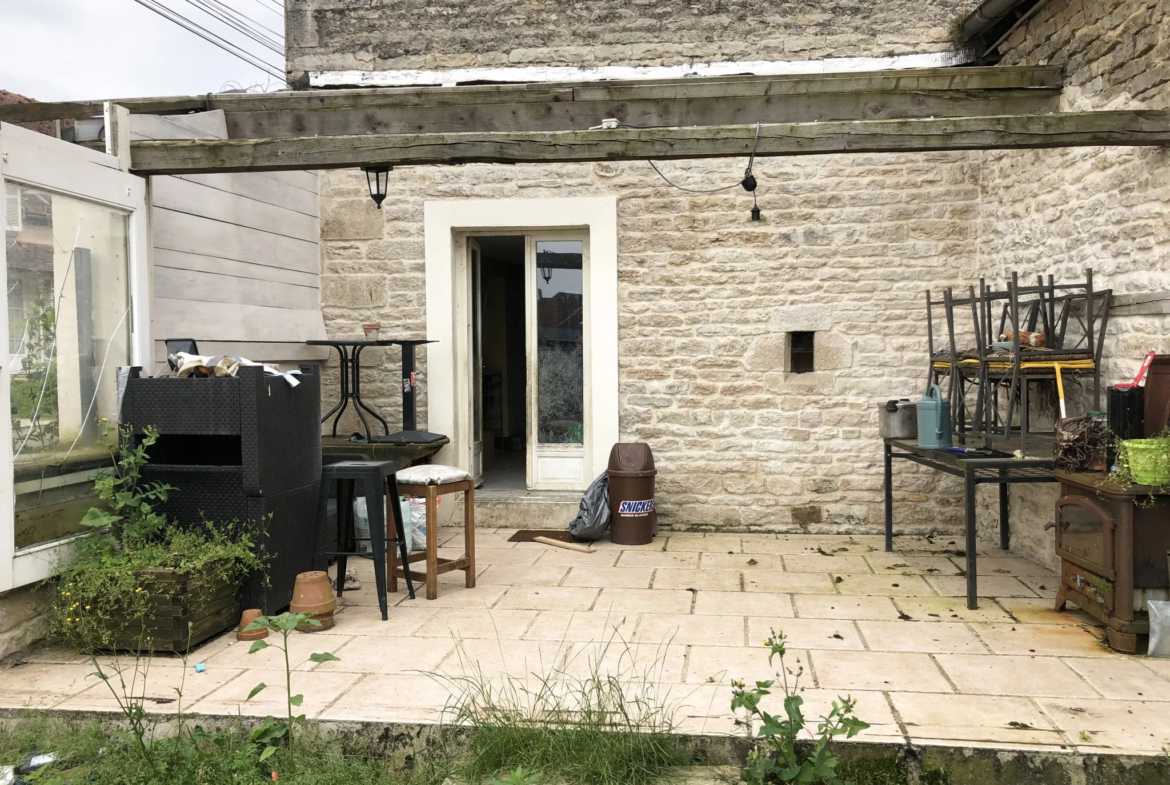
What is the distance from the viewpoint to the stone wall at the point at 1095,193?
4.04 meters

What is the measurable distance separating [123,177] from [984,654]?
4307 millimetres

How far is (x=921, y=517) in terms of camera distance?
242 inches

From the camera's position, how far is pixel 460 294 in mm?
6582

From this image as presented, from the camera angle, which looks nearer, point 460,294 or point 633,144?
point 633,144

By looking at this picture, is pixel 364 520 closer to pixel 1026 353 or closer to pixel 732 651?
pixel 732 651

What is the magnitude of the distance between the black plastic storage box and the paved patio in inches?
16.8

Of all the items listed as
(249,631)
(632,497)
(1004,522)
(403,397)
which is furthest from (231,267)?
(1004,522)

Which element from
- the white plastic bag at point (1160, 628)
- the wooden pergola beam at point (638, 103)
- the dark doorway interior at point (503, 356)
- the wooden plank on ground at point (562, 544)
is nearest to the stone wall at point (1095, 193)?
the wooden pergola beam at point (638, 103)

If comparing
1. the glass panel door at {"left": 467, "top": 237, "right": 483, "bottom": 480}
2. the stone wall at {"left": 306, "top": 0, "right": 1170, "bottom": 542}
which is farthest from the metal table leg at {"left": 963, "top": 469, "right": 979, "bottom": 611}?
the glass panel door at {"left": 467, "top": 237, "right": 483, "bottom": 480}

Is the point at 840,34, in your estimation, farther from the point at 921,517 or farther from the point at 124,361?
the point at 124,361

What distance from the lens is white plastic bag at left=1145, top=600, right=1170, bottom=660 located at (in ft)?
11.6

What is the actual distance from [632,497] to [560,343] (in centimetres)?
138

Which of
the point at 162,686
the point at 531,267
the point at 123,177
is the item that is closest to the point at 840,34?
the point at 531,267

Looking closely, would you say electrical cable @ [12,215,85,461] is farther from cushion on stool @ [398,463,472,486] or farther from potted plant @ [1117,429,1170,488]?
potted plant @ [1117,429,1170,488]
